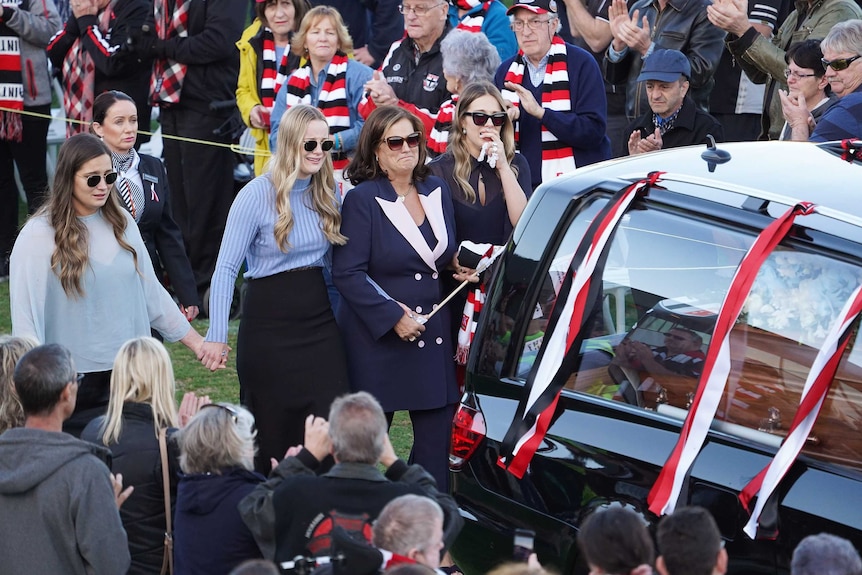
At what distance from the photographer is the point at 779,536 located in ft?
12.2

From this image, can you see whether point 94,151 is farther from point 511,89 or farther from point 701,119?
point 701,119

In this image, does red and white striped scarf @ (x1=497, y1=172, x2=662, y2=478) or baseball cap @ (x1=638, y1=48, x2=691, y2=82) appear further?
baseball cap @ (x1=638, y1=48, x2=691, y2=82)

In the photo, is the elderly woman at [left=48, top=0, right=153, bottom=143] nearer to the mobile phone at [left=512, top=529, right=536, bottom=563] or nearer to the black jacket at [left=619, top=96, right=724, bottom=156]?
the black jacket at [left=619, top=96, right=724, bottom=156]

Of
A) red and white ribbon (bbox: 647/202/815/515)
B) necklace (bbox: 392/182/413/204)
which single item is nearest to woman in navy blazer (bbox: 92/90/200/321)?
necklace (bbox: 392/182/413/204)

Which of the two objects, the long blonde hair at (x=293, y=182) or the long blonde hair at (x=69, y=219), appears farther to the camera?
the long blonde hair at (x=293, y=182)

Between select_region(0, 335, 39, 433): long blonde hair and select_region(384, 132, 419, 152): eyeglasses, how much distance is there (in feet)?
6.24

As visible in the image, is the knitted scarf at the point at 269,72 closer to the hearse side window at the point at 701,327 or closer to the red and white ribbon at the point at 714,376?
the hearse side window at the point at 701,327

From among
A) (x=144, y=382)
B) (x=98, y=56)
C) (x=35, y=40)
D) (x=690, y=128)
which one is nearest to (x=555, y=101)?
(x=690, y=128)

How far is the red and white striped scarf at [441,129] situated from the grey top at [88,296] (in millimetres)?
2491

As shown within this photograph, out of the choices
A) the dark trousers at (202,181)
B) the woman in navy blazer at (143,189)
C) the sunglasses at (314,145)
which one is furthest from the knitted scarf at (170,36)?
the sunglasses at (314,145)

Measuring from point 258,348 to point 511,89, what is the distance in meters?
2.57

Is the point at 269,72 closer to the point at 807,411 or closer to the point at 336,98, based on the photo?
the point at 336,98

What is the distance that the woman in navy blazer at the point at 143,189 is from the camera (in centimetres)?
680

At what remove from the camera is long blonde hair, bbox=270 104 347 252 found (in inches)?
234
